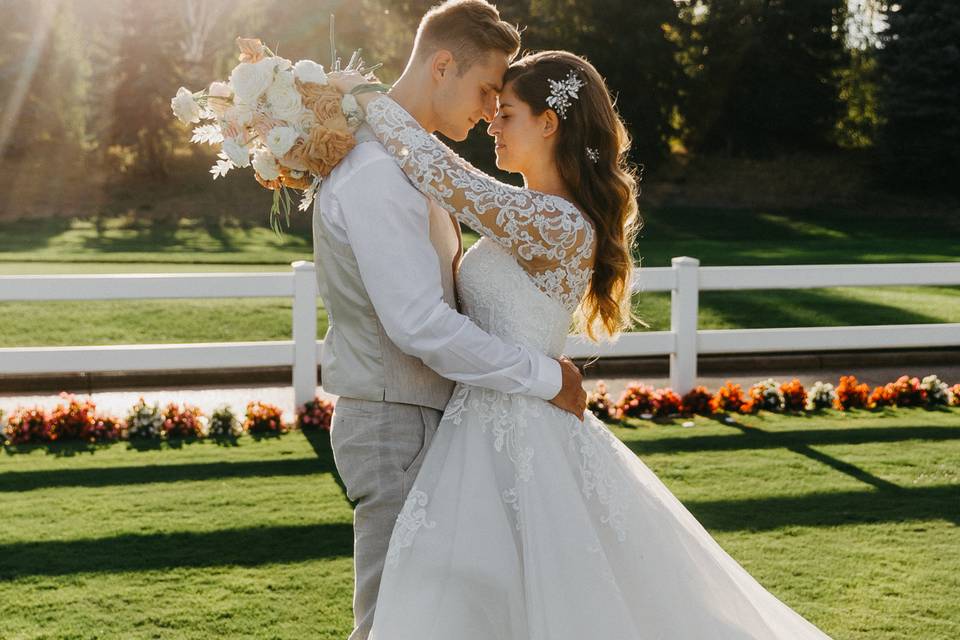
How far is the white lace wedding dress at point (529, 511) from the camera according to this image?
2947 mm

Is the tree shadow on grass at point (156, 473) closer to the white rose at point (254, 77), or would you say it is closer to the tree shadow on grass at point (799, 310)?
the white rose at point (254, 77)

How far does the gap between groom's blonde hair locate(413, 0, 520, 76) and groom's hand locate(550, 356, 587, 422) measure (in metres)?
0.94

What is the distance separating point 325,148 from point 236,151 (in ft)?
1.01

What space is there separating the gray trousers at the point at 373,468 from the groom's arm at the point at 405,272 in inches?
9.6

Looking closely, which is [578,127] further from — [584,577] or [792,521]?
Answer: [792,521]

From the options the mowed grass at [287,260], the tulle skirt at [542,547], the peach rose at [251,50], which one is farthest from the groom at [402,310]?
the mowed grass at [287,260]

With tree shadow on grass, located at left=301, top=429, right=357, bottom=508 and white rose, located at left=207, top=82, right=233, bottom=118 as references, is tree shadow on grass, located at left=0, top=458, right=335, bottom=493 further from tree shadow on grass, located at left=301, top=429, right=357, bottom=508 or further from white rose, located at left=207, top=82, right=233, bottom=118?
white rose, located at left=207, top=82, right=233, bottom=118

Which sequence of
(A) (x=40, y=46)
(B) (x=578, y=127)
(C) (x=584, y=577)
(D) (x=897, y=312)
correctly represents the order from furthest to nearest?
(A) (x=40, y=46) → (D) (x=897, y=312) → (B) (x=578, y=127) → (C) (x=584, y=577)

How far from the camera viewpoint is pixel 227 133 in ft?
10.2

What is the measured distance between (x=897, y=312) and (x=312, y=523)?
1097 centimetres

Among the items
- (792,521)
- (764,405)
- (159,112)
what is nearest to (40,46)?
(159,112)

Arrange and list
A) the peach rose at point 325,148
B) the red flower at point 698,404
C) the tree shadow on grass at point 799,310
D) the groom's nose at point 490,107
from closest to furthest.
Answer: the peach rose at point 325,148, the groom's nose at point 490,107, the red flower at point 698,404, the tree shadow on grass at point 799,310

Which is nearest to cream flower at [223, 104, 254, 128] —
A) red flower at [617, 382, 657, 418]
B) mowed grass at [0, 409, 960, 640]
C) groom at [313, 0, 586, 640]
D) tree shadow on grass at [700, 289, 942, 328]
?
groom at [313, 0, 586, 640]

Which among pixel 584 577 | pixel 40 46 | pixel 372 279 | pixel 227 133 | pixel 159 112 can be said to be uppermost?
pixel 40 46
